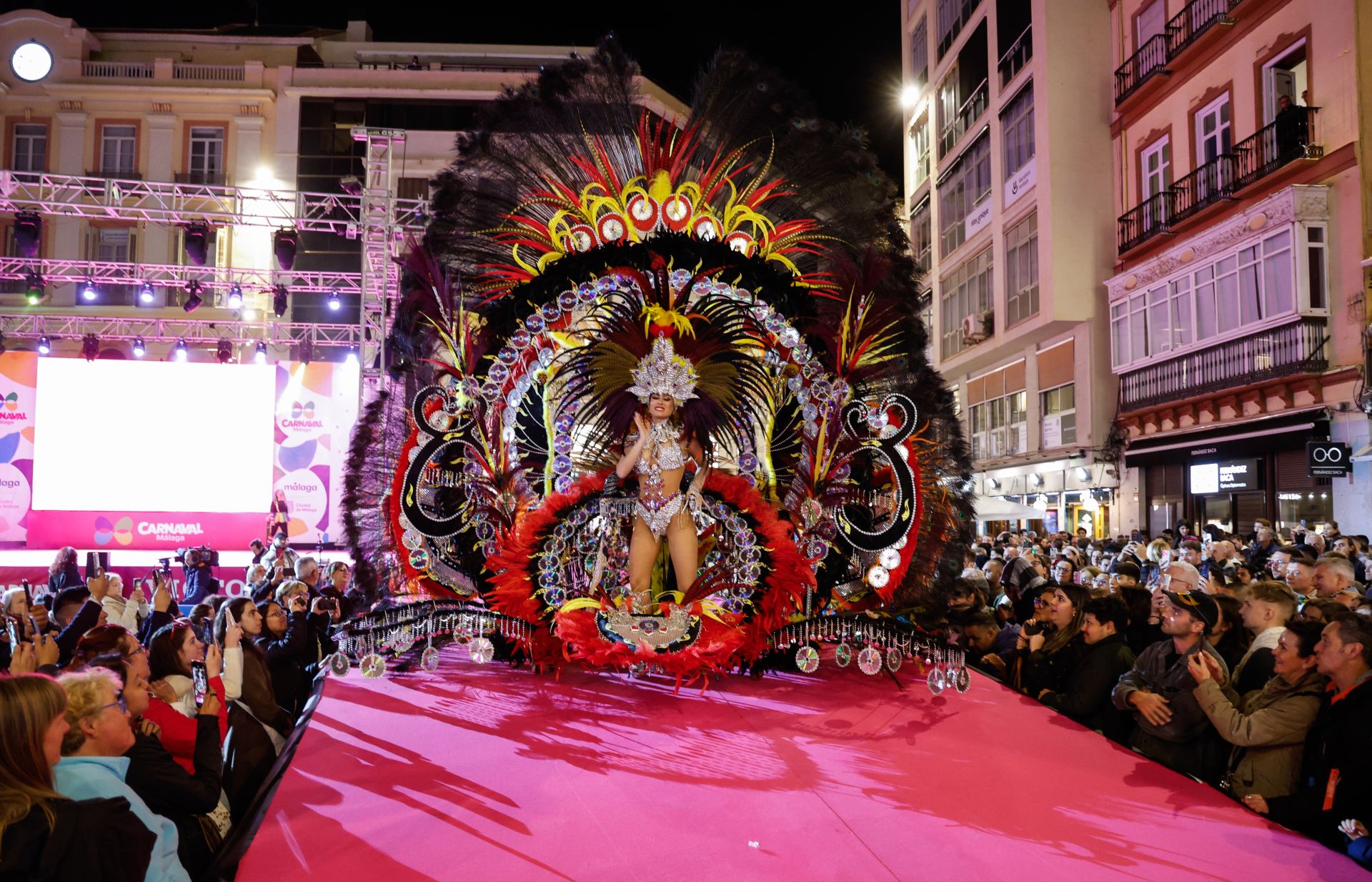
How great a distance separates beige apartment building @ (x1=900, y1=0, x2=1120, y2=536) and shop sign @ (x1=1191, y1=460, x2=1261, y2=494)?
2.66m

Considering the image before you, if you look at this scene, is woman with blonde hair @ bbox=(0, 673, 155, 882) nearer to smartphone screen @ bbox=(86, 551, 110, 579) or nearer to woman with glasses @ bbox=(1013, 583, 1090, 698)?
woman with glasses @ bbox=(1013, 583, 1090, 698)

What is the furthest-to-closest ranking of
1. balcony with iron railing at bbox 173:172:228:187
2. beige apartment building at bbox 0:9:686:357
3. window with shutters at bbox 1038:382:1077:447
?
balcony with iron railing at bbox 173:172:228:187
beige apartment building at bbox 0:9:686:357
window with shutters at bbox 1038:382:1077:447

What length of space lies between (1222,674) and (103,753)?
3954mm

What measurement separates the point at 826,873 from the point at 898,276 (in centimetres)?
485

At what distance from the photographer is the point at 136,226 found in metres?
28.5

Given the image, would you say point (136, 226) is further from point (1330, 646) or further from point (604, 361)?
point (1330, 646)

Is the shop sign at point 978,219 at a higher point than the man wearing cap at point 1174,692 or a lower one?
higher

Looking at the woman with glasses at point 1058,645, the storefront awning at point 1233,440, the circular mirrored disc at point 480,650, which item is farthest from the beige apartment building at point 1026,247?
the circular mirrored disc at point 480,650

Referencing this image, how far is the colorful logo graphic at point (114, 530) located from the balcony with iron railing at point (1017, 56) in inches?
780

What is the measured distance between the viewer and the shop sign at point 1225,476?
16.9 m

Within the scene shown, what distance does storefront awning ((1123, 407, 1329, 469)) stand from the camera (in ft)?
50.1

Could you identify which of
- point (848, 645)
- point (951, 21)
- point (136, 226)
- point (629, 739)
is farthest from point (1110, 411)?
point (136, 226)

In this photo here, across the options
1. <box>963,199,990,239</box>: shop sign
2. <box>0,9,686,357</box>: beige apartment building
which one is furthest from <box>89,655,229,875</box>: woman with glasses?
<box>0,9,686,357</box>: beige apartment building

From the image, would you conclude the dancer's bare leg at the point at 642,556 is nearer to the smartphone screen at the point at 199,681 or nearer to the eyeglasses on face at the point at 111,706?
the smartphone screen at the point at 199,681
